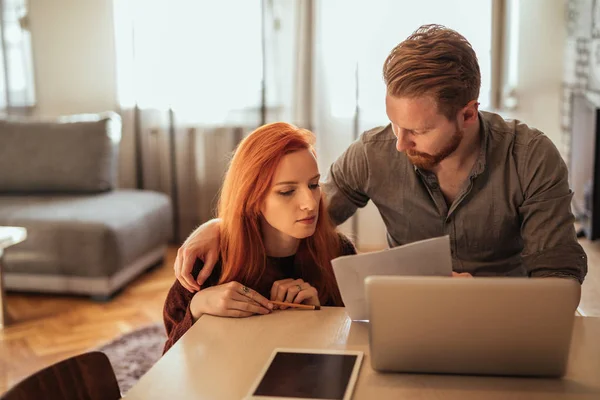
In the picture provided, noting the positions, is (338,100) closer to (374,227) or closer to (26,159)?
(374,227)

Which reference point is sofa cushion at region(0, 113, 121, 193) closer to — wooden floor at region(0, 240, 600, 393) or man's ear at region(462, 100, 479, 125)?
wooden floor at region(0, 240, 600, 393)

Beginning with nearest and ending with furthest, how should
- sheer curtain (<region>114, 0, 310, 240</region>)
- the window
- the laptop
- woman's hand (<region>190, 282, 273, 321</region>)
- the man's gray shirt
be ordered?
the laptop < woman's hand (<region>190, 282, 273, 321</region>) < the man's gray shirt < sheer curtain (<region>114, 0, 310, 240</region>) < the window

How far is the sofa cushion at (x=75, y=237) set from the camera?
362 cm

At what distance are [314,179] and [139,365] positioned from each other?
159 centimetres

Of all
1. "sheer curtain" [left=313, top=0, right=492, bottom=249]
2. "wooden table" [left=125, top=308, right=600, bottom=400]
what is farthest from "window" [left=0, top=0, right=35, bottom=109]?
"wooden table" [left=125, top=308, right=600, bottom=400]

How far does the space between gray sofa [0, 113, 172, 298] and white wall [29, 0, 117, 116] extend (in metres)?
0.41

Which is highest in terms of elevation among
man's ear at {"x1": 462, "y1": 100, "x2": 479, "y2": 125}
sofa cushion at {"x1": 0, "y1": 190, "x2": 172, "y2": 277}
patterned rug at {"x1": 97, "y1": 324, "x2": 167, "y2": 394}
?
man's ear at {"x1": 462, "y1": 100, "x2": 479, "y2": 125}

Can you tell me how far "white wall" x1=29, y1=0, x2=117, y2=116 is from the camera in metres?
4.62

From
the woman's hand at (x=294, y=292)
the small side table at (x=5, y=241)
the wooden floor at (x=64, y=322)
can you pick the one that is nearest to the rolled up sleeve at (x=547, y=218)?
the woman's hand at (x=294, y=292)

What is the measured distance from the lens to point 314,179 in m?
1.66

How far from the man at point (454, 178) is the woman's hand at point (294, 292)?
0.51 feet

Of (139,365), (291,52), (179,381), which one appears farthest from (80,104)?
(179,381)

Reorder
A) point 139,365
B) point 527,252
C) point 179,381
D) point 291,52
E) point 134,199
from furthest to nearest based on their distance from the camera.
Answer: point 291,52
point 134,199
point 139,365
point 527,252
point 179,381

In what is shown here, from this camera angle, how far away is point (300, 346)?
1412 millimetres
